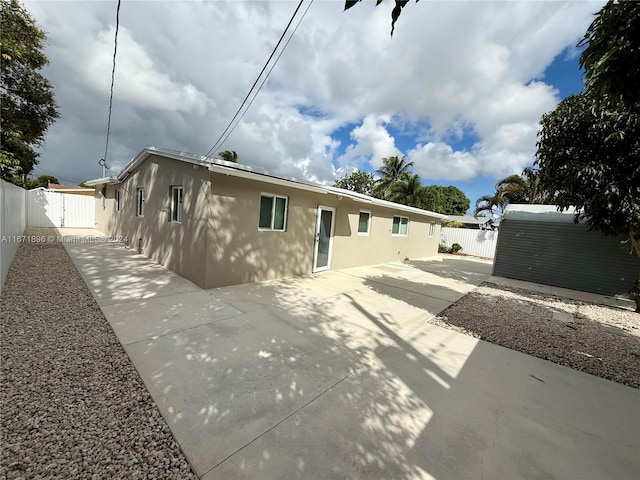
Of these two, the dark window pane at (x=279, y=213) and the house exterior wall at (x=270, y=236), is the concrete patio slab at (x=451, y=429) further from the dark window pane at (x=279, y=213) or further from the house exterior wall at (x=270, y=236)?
the dark window pane at (x=279, y=213)

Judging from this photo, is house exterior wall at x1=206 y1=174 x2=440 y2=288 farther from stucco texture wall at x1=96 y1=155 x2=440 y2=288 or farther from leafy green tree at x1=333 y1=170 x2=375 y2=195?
leafy green tree at x1=333 y1=170 x2=375 y2=195

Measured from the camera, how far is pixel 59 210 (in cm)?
1580

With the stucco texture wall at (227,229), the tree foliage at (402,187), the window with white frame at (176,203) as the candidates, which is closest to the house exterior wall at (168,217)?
the stucco texture wall at (227,229)

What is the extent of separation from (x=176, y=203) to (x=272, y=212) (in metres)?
2.85

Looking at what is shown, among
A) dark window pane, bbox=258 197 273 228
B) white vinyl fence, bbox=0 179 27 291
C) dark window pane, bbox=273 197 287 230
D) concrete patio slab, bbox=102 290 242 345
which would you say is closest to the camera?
concrete patio slab, bbox=102 290 242 345

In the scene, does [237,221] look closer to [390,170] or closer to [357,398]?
[357,398]

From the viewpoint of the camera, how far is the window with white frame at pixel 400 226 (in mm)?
12312

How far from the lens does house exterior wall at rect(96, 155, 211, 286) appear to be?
588cm

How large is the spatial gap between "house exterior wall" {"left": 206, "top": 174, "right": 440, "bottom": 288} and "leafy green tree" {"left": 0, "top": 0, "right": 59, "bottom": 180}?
1180 cm

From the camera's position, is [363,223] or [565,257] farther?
[363,223]

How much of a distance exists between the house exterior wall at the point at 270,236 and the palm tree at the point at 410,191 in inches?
409

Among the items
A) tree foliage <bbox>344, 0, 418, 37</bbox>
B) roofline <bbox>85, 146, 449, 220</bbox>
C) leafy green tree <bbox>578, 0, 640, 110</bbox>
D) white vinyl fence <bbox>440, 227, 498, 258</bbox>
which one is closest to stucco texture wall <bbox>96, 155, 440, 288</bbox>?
roofline <bbox>85, 146, 449, 220</bbox>

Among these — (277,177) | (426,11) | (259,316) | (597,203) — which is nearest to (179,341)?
(259,316)

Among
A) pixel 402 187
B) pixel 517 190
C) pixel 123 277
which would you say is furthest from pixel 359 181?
pixel 123 277
